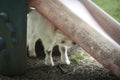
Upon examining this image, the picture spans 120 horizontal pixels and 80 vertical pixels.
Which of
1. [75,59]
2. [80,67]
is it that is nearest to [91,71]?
[80,67]

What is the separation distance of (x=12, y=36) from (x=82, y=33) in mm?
768

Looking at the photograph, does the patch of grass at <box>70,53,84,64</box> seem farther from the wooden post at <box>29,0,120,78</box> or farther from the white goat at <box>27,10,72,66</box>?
the wooden post at <box>29,0,120,78</box>

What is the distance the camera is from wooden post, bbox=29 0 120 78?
3557 millimetres

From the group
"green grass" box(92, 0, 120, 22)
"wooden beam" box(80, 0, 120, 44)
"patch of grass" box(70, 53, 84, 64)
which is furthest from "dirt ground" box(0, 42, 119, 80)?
"green grass" box(92, 0, 120, 22)

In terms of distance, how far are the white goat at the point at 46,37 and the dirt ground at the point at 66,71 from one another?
0.13 m

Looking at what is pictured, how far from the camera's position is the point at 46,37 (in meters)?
4.36

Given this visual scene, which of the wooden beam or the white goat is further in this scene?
the wooden beam

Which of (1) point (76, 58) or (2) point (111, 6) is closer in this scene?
(1) point (76, 58)

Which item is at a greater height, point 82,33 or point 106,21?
point 106,21

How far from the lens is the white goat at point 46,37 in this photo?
4.13 m

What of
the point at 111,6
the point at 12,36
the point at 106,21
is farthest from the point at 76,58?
the point at 111,6

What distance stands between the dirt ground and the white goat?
0.13 meters

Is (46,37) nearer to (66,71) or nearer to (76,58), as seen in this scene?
(66,71)

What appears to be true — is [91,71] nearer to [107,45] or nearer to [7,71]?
[107,45]
